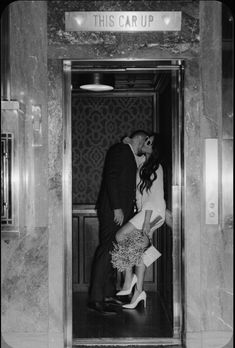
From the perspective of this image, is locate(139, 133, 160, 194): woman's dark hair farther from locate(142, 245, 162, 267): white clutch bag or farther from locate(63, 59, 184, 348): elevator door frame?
locate(63, 59, 184, 348): elevator door frame

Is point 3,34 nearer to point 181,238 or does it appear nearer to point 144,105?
point 181,238

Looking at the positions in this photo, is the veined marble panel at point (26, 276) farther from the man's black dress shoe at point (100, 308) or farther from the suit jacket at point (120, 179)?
the suit jacket at point (120, 179)

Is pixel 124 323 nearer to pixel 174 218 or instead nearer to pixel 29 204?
pixel 174 218

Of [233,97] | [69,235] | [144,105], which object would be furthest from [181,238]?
[144,105]

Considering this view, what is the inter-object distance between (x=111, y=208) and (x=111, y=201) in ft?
0.53

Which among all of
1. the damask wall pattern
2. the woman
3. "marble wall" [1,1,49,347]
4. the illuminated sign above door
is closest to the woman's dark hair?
the woman

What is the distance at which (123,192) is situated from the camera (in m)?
5.41

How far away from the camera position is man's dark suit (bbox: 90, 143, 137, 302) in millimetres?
5250

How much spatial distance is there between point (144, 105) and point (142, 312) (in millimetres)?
2478

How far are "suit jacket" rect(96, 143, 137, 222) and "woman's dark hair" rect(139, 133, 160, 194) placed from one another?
88mm

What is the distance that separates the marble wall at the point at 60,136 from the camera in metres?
4.06

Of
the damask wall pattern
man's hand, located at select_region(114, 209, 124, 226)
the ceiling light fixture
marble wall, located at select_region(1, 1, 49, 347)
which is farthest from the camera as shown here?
the damask wall pattern

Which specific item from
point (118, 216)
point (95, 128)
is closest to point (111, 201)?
point (118, 216)

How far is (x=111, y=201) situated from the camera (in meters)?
5.31
